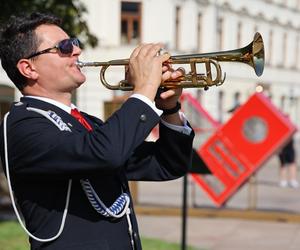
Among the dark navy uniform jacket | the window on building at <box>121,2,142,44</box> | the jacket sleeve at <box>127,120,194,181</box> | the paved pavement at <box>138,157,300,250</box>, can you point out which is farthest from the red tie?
the window on building at <box>121,2,142,44</box>

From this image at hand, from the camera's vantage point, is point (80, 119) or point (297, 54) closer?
point (80, 119)

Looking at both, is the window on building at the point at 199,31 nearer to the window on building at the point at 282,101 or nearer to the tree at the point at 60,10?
the window on building at the point at 282,101

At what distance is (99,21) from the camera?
93.5ft

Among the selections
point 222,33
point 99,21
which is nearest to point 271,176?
point 99,21

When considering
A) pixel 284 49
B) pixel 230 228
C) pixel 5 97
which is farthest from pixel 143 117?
pixel 284 49

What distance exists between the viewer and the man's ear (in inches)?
99.8

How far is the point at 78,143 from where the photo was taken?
231cm

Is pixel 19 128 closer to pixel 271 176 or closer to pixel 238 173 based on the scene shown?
pixel 238 173

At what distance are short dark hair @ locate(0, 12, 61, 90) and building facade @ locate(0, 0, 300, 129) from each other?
18.5 m

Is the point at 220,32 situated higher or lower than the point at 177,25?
lower

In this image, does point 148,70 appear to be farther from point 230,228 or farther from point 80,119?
point 230,228

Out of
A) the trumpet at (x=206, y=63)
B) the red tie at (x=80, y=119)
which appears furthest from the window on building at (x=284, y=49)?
the red tie at (x=80, y=119)

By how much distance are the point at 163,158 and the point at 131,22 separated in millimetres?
26845

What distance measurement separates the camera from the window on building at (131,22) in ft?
95.3
